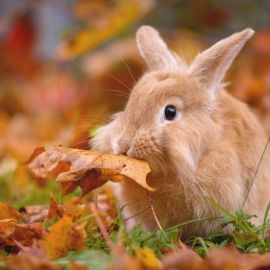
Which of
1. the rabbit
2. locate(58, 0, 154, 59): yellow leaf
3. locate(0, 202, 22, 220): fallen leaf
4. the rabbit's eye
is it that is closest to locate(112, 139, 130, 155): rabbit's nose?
the rabbit

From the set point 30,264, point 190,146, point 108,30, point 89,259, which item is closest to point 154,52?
point 190,146

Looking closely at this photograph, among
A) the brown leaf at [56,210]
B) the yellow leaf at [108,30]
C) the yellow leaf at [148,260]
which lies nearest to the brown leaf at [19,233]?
the brown leaf at [56,210]

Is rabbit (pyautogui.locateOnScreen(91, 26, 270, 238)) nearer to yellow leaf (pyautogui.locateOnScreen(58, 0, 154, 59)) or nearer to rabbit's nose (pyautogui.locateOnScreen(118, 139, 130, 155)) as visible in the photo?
rabbit's nose (pyautogui.locateOnScreen(118, 139, 130, 155))

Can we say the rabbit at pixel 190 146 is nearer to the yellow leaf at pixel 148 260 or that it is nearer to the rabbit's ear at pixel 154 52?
the rabbit's ear at pixel 154 52

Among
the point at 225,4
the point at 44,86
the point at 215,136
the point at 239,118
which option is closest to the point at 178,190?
the point at 215,136

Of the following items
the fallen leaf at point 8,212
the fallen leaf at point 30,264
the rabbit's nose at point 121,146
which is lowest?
the fallen leaf at point 8,212

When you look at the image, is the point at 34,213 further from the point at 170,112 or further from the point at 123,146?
the point at 170,112
